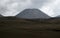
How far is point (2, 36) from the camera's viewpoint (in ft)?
27.1

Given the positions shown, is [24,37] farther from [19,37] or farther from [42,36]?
[42,36]

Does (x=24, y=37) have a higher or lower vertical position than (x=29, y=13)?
lower

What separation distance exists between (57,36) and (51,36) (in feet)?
1.09

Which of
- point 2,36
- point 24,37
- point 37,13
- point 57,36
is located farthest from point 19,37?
point 37,13

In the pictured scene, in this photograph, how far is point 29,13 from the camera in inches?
7820

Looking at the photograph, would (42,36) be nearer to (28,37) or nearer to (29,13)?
(28,37)

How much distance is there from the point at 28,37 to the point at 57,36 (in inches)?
64.1

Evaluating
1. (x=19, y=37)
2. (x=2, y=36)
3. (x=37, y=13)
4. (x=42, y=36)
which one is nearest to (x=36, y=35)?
(x=42, y=36)

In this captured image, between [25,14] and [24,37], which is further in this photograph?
[25,14]

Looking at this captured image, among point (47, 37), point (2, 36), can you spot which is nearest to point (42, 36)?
point (47, 37)

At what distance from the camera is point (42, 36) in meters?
8.29

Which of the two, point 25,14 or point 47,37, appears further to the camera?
point 25,14

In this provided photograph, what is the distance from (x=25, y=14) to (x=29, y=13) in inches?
314

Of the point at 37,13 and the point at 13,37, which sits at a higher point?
the point at 37,13
